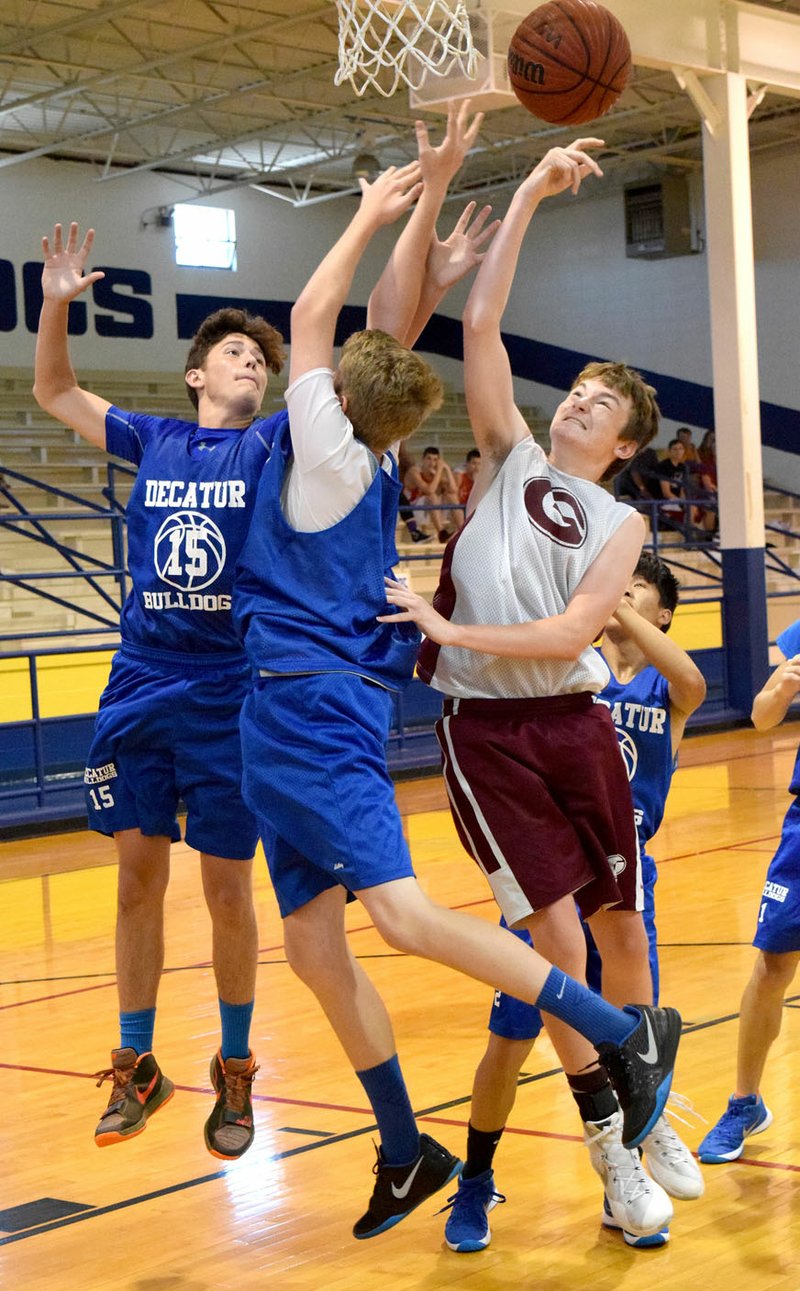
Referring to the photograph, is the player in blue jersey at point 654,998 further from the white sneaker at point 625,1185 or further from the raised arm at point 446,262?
the raised arm at point 446,262

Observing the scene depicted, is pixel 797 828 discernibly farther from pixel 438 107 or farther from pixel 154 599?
pixel 438 107

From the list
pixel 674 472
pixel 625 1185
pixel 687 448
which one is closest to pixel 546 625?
pixel 625 1185

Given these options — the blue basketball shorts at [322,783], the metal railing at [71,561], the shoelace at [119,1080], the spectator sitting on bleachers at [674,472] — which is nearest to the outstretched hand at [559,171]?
the blue basketball shorts at [322,783]

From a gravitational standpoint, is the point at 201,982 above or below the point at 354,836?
below

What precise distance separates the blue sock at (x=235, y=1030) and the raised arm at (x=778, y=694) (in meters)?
1.33

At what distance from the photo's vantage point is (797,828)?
3.71 m

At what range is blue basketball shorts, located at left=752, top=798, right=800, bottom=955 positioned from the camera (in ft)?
11.9

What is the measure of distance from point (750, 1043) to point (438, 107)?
7225 millimetres

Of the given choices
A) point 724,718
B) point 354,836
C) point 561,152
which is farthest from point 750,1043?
point 724,718

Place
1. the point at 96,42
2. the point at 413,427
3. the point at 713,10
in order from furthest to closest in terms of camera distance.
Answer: the point at 96,42 < the point at 713,10 < the point at 413,427

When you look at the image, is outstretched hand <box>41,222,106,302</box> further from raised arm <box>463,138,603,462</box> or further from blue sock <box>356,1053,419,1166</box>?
blue sock <box>356,1053,419,1166</box>

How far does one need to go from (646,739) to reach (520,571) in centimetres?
91

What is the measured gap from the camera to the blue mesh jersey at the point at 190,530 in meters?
3.55

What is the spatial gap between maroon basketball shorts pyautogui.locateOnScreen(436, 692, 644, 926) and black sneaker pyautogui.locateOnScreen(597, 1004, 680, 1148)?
12.0 inches
